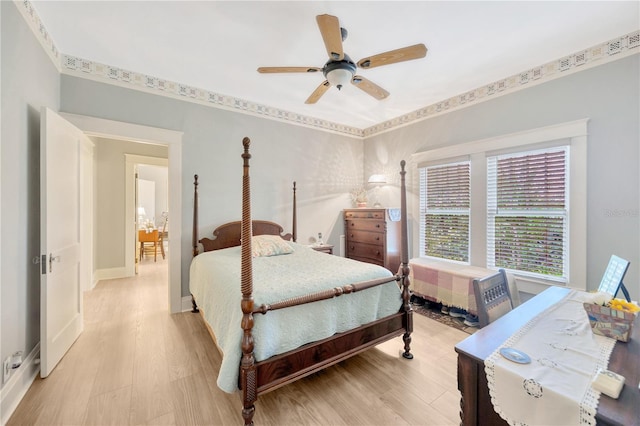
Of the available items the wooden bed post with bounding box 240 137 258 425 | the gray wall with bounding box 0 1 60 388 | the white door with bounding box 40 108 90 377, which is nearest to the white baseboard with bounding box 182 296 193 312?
the white door with bounding box 40 108 90 377

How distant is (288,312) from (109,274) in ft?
15.3

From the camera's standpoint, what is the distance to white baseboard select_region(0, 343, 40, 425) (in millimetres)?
1599

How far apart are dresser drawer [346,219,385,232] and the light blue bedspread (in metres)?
1.54

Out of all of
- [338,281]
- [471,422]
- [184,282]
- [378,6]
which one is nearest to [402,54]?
[378,6]

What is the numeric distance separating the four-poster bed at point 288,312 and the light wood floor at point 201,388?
0.22 metres

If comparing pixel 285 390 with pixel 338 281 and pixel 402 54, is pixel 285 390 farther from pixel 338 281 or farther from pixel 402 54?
pixel 402 54

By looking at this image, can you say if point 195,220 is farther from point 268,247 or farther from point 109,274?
point 109,274

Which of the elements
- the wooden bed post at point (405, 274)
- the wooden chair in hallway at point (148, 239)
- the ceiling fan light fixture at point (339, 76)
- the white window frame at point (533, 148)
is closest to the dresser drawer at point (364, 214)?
the white window frame at point (533, 148)

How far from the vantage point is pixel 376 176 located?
14.6ft

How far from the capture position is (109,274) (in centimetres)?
466

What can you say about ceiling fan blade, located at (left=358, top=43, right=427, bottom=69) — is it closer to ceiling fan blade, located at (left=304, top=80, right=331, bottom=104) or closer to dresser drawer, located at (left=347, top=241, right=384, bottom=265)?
ceiling fan blade, located at (left=304, top=80, right=331, bottom=104)

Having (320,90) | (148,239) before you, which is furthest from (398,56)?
(148,239)

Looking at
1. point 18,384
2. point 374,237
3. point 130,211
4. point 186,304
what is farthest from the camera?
point 130,211

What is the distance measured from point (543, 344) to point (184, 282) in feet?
11.4
